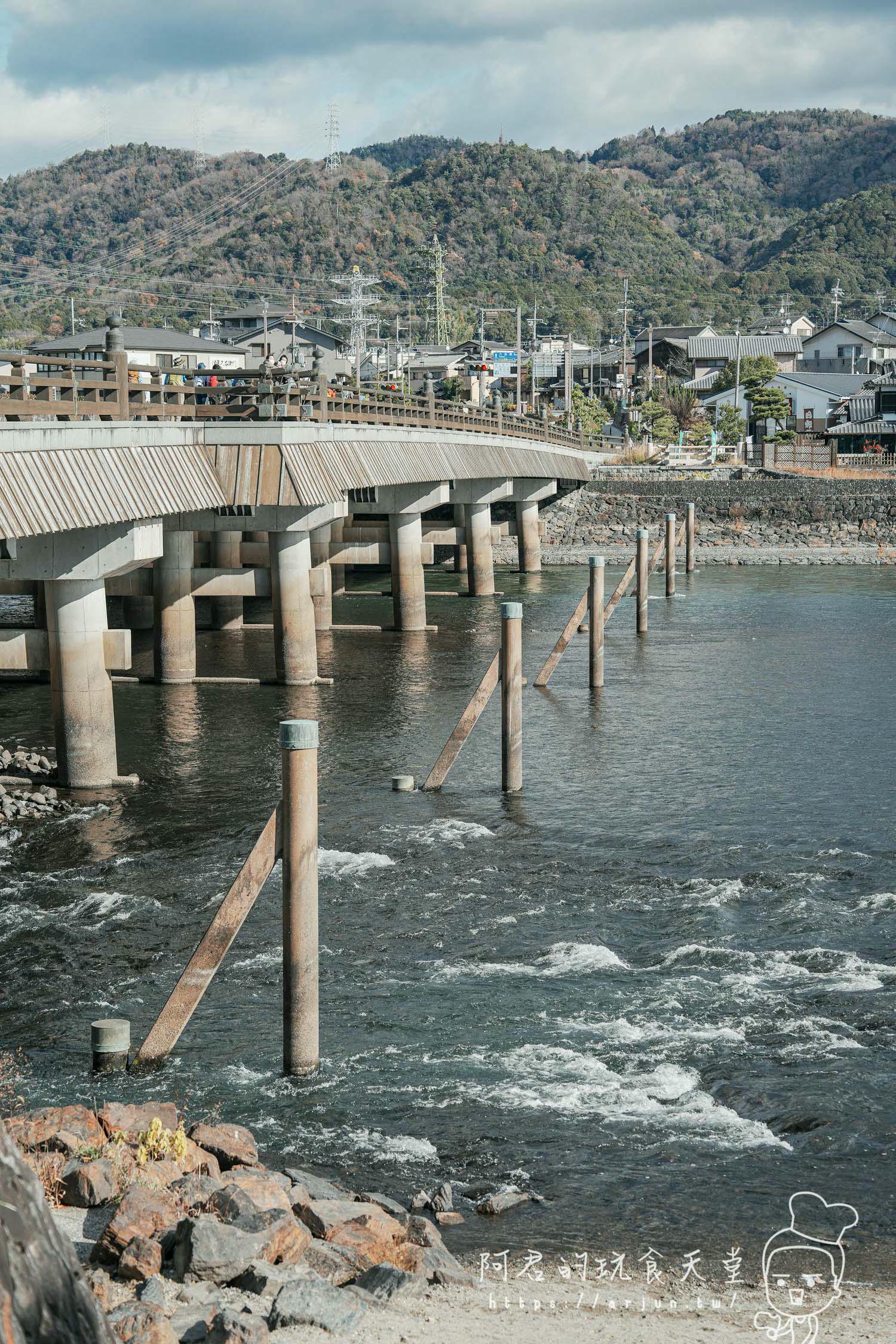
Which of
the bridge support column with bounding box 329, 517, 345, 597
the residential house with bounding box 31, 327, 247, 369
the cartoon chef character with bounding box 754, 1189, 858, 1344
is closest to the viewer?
the cartoon chef character with bounding box 754, 1189, 858, 1344

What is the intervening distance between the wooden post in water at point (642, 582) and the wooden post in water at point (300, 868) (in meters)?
33.2

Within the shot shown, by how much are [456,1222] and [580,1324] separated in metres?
1.96

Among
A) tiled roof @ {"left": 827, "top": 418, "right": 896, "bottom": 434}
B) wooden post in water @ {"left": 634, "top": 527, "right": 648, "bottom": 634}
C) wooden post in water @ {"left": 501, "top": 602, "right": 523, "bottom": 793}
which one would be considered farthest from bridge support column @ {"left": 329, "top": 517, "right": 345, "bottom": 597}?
tiled roof @ {"left": 827, "top": 418, "right": 896, "bottom": 434}

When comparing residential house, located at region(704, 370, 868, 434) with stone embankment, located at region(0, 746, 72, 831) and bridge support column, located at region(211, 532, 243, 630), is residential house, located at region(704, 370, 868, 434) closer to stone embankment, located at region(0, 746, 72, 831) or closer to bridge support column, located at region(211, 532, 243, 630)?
bridge support column, located at region(211, 532, 243, 630)

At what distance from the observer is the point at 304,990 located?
514 inches

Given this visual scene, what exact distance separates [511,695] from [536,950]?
7.57 metres

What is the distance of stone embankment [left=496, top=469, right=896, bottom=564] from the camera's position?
75500 mm

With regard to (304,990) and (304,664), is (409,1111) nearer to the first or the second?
(304,990)

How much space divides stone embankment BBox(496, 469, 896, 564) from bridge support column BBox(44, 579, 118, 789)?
4966 centimetres

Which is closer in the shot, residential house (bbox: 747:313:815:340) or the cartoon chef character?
the cartoon chef character

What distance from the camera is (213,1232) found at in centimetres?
873

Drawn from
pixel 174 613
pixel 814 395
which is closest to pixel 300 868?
pixel 174 613

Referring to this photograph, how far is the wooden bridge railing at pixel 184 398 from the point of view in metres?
23.2

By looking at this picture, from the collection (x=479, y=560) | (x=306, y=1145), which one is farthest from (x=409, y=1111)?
(x=479, y=560)
